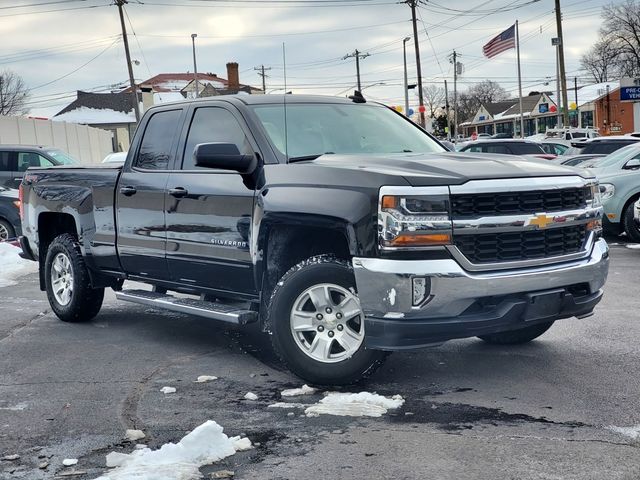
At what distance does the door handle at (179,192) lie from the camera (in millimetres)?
6219

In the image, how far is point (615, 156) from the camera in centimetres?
1359

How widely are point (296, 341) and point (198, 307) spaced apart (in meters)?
1.12

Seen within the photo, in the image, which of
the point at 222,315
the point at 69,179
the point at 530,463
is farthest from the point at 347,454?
the point at 69,179

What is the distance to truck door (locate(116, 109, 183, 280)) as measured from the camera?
6.57m

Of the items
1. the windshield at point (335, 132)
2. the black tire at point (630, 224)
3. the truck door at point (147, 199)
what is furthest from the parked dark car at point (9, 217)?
the black tire at point (630, 224)

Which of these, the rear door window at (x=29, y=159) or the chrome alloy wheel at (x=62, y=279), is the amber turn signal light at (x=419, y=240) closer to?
the chrome alloy wheel at (x=62, y=279)

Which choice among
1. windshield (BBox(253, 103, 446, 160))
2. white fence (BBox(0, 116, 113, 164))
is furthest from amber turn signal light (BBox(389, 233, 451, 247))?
white fence (BBox(0, 116, 113, 164))

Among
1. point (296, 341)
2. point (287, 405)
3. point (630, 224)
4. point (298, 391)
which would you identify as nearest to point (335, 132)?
point (296, 341)

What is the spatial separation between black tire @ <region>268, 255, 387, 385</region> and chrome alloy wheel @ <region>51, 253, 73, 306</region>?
10.9ft

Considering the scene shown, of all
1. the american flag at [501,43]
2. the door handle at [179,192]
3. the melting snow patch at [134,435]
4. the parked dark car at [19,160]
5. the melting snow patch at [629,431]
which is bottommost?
the melting snow patch at [629,431]

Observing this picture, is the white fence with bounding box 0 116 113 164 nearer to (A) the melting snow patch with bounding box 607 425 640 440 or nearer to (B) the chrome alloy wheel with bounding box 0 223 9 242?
(B) the chrome alloy wheel with bounding box 0 223 9 242

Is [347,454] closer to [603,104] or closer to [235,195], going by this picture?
[235,195]

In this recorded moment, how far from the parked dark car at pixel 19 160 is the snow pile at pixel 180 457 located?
41.7 feet

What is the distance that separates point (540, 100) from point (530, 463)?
114 meters
